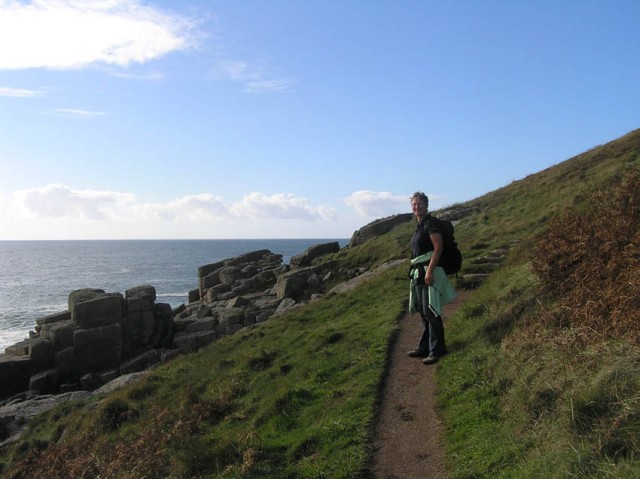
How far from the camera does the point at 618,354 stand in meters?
6.24

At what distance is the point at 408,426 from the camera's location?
782cm

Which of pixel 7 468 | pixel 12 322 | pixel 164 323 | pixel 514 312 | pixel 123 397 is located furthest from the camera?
pixel 12 322

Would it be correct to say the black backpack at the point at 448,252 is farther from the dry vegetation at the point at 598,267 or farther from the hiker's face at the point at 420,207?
the dry vegetation at the point at 598,267

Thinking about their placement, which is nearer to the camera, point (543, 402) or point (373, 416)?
point (543, 402)

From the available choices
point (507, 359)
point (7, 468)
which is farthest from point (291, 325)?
point (507, 359)

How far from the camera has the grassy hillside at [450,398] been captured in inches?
228

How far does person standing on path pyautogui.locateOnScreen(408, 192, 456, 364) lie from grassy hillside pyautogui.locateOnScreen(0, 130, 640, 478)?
574 mm

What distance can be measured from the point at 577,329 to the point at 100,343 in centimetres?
2525

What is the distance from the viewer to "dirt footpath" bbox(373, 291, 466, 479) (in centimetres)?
662

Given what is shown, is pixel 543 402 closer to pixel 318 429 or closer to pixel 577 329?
pixel 577 329

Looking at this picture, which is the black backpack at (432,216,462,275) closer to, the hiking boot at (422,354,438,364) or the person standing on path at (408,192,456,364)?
the person standing on path at (408,192,456,364)

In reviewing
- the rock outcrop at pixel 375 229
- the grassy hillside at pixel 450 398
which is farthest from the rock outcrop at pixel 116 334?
the rock outcrop at pixel 375 229

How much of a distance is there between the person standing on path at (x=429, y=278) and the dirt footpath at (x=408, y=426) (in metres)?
0.66

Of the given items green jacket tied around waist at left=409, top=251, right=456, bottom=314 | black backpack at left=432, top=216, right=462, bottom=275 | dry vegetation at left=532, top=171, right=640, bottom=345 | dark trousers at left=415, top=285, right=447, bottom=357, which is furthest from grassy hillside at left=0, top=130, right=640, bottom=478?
black backpack at left=432, top=216, right=462, bottom=275
